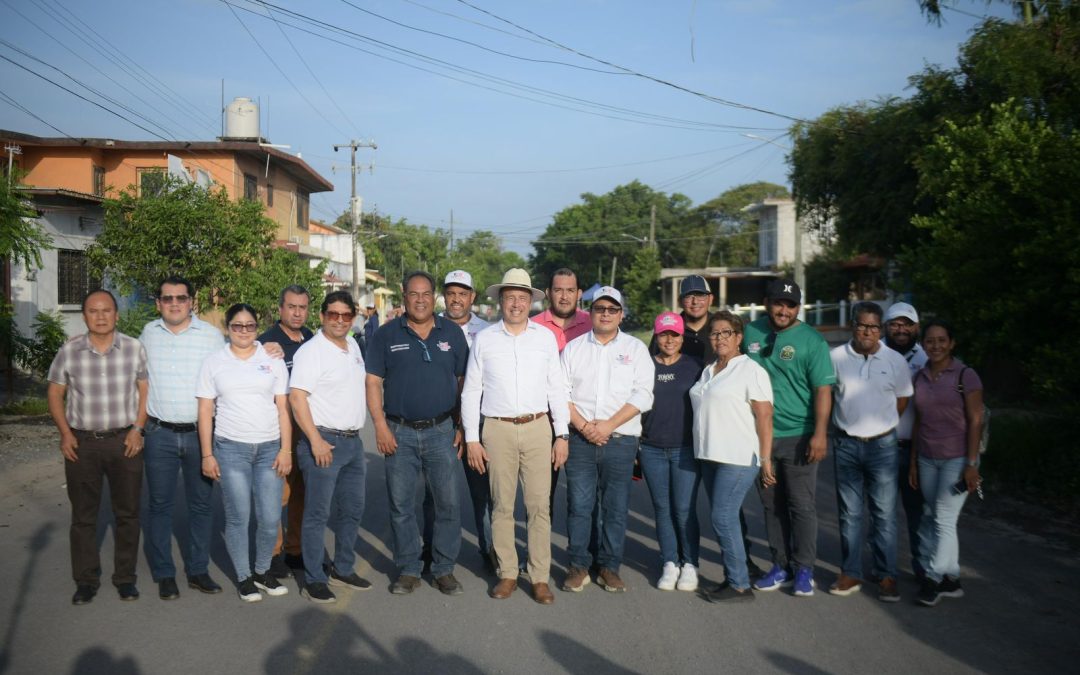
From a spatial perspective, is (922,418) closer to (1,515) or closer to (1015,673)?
(1015,673)

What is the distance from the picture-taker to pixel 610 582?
6.40 meters

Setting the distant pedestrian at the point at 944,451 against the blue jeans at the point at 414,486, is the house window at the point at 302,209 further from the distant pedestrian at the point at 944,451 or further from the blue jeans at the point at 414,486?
the distant pedestrian at the point at 944,451

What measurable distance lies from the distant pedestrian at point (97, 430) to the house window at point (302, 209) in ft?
111

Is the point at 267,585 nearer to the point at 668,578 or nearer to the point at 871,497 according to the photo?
the point at 668,578

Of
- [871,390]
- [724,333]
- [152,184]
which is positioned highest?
[152,184]

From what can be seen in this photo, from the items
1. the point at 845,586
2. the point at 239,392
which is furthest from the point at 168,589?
the point at 845,586

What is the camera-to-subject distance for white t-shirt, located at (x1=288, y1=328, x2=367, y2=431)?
6152 millimetres

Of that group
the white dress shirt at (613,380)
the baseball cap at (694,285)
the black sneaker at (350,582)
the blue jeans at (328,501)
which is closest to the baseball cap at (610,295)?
the white dress shirt at (613,380)

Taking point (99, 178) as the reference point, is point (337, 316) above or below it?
below

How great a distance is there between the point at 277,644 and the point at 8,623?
1.72 m

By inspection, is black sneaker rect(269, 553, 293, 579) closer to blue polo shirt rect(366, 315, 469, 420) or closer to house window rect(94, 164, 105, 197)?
blue polo shirt rect(366, 315, 469, 420)

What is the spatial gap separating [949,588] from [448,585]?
132 inches

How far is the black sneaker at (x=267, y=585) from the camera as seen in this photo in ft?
20.5

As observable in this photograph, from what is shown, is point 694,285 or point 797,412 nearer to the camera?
point 797,412
